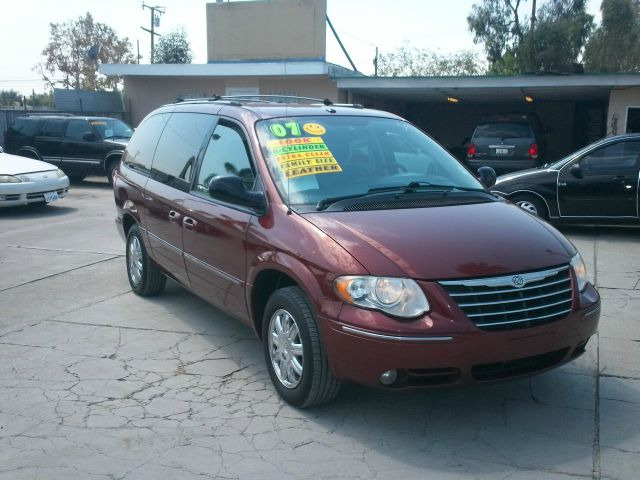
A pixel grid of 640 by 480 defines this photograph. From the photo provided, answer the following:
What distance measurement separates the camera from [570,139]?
24562 mm

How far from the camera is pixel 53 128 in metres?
16.6

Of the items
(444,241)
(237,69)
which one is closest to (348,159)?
(444,241)

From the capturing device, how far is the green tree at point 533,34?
37.0 m

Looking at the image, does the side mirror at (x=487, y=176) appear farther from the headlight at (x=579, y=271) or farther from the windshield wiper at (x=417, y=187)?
the headlight at (x=579, y=271)

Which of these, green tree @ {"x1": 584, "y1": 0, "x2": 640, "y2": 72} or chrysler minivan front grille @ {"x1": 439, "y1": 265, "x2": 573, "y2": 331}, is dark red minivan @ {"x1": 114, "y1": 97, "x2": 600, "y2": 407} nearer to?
chrysler minivan front grille @ {"x1": 439, "y1": 265, "x2": 573, "y2": 331}

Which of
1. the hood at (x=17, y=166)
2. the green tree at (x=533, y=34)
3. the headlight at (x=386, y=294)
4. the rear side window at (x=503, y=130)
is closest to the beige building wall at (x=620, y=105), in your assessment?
the rear side window at (x=503, y=130)

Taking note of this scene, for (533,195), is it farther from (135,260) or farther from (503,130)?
(135,260)

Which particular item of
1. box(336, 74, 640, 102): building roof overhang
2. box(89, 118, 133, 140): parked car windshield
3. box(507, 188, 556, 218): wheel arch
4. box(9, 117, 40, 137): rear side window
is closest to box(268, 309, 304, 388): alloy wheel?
box(507, 188, 556, 218): wheel arch

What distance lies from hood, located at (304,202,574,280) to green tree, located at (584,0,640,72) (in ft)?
123

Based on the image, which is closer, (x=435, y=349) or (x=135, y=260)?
(x=435, y=349)

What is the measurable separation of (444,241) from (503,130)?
12.5m

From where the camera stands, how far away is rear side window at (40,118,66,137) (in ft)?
54.2

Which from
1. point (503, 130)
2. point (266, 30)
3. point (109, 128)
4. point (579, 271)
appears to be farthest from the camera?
point (266, 30)

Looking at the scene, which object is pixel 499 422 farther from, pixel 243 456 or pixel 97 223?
pixel 97 223
